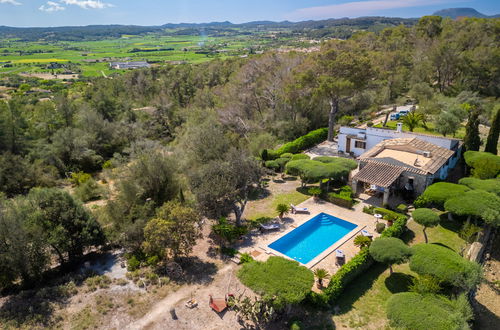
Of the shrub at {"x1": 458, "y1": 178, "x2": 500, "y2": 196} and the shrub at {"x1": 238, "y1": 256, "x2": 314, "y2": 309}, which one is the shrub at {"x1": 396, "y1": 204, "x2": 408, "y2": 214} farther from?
the shrub at {"x1": 238, "y1": 256, "x2": 314, "y2": 309}

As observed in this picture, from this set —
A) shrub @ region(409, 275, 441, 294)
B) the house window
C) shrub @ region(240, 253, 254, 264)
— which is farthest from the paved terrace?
the house window

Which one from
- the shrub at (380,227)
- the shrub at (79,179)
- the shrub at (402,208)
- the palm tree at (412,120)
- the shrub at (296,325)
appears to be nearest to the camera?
the shrub at (296,325)

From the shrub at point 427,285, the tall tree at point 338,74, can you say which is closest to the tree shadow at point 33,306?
the shrub at point 427,285

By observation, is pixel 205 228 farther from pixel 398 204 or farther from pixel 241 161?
pixel 398 204

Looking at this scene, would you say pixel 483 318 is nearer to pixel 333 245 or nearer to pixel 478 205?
pixel 478 205

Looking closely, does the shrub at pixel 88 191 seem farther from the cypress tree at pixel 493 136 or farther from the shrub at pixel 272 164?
the cypress tree at pixel 493 136

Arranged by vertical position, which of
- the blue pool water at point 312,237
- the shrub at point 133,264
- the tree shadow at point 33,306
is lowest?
the blue pool water at point 312,237

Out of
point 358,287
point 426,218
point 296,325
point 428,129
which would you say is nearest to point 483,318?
point 426,218
